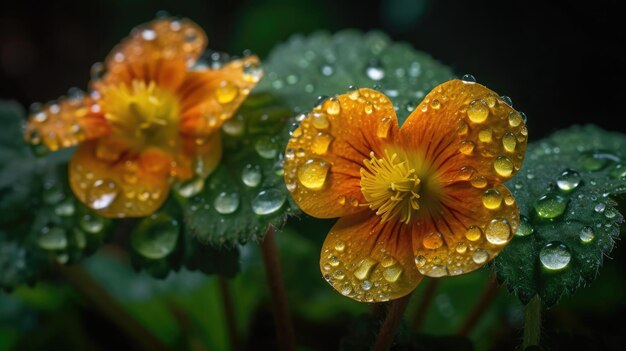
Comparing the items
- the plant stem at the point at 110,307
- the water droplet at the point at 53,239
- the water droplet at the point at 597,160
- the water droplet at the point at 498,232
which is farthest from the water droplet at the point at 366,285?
the plant stem at the point at 110,307

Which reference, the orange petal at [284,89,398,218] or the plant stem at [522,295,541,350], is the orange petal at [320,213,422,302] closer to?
the orange petal at [284,89,398,218]

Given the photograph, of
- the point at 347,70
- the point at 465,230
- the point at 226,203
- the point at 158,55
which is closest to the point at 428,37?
the point at 347,70

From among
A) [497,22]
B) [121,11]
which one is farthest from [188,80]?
[121,11]

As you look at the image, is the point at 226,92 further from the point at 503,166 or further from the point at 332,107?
the point at 503,166

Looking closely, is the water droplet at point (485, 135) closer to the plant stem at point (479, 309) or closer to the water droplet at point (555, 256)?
the water droplet at point (555, 256)

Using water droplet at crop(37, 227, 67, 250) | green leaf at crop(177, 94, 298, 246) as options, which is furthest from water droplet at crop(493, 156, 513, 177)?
water droplet at crop(37, 227, 67, 250)

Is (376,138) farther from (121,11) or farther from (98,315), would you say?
(121,11)
